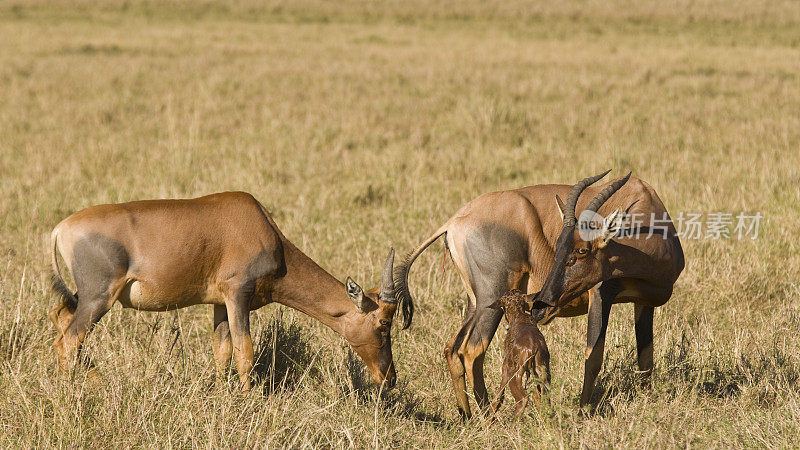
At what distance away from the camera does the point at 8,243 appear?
8.33 meters

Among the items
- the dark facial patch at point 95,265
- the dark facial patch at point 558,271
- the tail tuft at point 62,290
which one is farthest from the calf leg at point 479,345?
the tail tuft at point 62,290

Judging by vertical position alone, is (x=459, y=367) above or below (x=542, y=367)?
below

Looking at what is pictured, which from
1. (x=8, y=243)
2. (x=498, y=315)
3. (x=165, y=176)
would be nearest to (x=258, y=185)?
(x=165, y=176)

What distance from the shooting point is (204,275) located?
554cm

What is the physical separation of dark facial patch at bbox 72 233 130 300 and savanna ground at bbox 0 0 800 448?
0.39 m

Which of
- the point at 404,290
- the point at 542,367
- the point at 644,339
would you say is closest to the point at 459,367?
the point at 404,290

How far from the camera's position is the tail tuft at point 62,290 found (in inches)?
213

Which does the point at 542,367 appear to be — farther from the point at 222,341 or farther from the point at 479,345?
the point at 222,341

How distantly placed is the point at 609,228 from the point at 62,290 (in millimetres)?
3268

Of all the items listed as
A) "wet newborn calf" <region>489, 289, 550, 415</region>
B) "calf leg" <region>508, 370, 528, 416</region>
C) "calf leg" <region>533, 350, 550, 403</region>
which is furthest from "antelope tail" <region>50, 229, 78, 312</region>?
"calf leg" <region>533, 350, 550, 403</region>

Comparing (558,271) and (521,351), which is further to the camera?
(558,271)

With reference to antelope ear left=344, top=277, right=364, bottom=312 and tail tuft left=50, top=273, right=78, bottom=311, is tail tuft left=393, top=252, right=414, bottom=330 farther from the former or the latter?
tail tuft left=50, top=273, right=78, bottom=311

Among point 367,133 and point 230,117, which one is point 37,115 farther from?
point 367,133

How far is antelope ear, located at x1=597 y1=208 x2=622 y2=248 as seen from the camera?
Result: 4.77 metres
